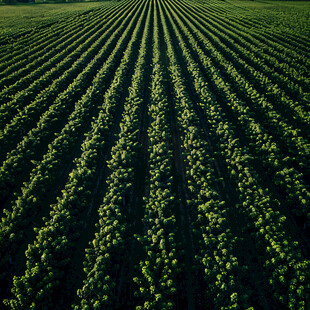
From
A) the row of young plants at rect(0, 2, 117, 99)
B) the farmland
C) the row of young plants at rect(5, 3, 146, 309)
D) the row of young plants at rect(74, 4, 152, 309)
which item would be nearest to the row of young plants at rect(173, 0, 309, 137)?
the farmland

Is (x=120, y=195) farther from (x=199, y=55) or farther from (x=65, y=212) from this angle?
(x=199, y=55)

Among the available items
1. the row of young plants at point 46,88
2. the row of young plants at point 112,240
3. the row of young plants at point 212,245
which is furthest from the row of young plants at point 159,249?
the row of young plants at point 46,88

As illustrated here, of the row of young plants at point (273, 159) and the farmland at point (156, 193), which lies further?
the row of young plants at point (273, 159)

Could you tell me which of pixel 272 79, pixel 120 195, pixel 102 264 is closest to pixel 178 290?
pixel 102 264

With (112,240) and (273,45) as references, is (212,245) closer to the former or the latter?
(112,240)

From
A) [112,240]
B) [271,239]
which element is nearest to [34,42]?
[112,240]

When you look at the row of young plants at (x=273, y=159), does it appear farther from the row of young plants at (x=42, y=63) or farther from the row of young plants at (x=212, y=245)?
the row of young plants at (x=42, y=63)

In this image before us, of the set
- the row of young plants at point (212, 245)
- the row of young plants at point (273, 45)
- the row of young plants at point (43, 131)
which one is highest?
the row of young plants at point (273, 45)
